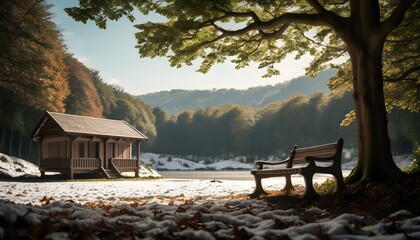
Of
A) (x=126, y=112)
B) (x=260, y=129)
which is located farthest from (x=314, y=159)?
(x=260, y=129)

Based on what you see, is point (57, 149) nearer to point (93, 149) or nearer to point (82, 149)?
point (82, 149)

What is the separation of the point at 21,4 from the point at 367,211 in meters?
32.2

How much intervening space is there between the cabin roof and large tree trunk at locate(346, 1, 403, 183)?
22.8m

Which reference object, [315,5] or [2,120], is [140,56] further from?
[2,120]

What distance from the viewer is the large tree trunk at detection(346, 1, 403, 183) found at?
29.6 ft

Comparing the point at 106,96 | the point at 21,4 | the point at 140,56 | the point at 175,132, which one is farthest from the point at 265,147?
the point at 140,56

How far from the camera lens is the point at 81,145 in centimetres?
3128

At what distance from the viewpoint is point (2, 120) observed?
112 ft

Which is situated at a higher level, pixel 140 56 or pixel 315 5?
pixel 315 5

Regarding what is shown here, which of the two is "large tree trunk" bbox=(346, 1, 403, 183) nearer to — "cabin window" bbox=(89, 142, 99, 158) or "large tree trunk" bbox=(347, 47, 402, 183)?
"large tree trunk" bbox=(347, 47, 402, 183)

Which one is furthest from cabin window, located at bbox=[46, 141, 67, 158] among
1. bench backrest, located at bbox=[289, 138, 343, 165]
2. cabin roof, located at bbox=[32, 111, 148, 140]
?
bench backrest, located at bbox=[289, 138, 343, 165]

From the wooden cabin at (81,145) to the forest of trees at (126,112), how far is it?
12.1ft

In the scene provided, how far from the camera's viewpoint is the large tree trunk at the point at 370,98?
902cm

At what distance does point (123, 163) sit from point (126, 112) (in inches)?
2250
